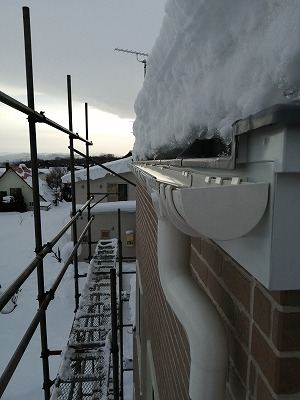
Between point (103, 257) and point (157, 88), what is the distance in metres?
5.56

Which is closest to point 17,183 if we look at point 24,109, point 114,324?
point 114,324

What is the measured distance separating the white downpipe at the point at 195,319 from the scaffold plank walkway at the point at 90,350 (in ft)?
9.17

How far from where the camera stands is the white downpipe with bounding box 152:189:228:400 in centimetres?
106

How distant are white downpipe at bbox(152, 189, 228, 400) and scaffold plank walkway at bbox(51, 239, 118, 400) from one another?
9.17 ft

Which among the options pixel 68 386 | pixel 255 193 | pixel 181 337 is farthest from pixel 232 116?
pixel 68 386

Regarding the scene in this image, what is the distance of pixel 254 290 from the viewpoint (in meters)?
0.92

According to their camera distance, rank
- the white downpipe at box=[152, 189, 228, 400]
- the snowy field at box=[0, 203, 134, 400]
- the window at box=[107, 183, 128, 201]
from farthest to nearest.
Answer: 1. the window at box=[107, 183, 128, 201]
2. the snowy field at box=[0, 203, 134, 400]
3. the white downpipe at box=[152, 189, 228, 400]

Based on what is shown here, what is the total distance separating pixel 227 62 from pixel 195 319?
3.04ft

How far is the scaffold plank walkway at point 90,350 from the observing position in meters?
3.69

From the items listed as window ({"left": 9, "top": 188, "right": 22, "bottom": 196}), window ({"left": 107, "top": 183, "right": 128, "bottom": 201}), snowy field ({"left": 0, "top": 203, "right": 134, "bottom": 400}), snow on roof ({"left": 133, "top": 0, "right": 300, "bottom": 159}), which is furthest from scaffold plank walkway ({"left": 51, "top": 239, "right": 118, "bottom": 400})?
window ({"left": 9, "top": 188, "right": 22, "bottom": 196})

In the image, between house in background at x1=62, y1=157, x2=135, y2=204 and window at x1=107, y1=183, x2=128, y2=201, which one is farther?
window at x1=107, y1=183, x2=128, y2=201

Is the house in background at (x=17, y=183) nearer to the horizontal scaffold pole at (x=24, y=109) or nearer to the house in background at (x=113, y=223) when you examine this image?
the house in background at (x=113, y=223)

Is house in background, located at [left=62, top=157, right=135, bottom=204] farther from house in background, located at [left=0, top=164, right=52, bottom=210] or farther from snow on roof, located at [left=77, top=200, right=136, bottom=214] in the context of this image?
house in background, located at [left=0, top=164, right=52, bottom=210]

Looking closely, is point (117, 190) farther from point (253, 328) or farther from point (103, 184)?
point (253, 328)
